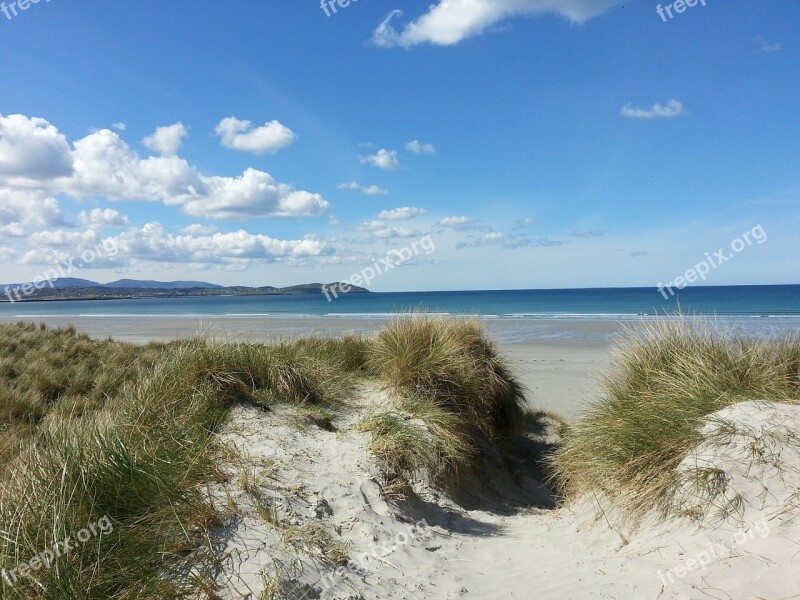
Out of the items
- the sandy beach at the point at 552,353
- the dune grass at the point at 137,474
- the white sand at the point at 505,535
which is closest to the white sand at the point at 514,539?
the white sand at the point at 505,535

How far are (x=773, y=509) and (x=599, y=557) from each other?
53.2 inches

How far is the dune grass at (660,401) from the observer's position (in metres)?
4.94

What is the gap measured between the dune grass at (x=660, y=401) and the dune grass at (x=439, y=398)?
1486mm

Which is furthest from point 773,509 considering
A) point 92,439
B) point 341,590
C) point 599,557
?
point 92,439

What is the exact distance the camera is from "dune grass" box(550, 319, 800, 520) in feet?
16.2

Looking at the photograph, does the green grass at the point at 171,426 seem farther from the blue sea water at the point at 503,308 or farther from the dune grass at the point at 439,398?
the blue sea water at the point at 503,308

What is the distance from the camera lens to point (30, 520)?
10.2ft

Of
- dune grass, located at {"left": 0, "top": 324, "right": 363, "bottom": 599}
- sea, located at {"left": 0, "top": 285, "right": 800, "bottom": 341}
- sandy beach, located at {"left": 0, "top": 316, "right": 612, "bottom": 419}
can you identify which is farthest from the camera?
sea, located at {"left": 0, "top": 285, "right": 800, "bottom": 341}

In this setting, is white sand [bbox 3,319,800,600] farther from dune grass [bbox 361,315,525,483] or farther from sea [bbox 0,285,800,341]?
sea [bbox 0,285,800,341]

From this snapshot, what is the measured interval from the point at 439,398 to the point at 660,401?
311 cm

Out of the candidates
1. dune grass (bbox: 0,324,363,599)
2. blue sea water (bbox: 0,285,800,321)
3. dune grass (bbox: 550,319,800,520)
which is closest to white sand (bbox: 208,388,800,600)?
dune grass (bbox: 550,319,800,520)

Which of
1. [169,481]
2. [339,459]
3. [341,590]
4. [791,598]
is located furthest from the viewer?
[339,459]

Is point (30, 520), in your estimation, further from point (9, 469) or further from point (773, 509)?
point (773, 509)

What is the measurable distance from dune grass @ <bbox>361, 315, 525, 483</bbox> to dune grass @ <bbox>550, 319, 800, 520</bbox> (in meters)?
1.49
